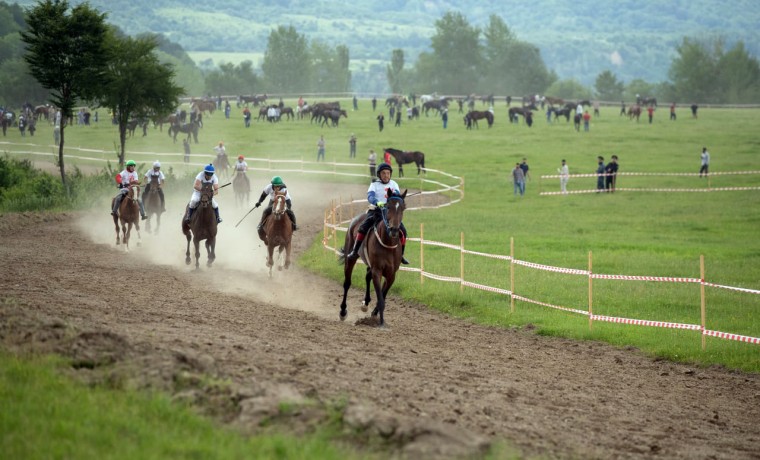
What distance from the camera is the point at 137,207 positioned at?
29594 millimetres

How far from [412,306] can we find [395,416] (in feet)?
42.3

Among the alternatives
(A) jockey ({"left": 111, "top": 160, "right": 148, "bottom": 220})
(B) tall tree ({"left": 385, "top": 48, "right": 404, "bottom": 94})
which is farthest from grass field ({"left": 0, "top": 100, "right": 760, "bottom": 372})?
(B) tall tree ({"left": 385, "top": 48, "right": 404, "bottom": 94})

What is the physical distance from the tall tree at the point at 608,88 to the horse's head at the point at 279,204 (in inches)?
6483

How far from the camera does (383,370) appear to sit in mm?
12750

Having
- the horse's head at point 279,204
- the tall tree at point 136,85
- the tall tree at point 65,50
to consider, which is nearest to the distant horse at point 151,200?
the horse's head at point 279,204

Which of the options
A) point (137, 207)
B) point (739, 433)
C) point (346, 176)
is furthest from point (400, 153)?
point (739, 433)

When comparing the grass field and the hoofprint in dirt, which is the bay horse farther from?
the grass field

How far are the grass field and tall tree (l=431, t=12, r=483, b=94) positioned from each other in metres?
78.2

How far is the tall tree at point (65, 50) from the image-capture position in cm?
4519

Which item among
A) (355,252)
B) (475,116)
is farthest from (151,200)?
(475,116)

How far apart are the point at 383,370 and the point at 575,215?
3110 centimetres

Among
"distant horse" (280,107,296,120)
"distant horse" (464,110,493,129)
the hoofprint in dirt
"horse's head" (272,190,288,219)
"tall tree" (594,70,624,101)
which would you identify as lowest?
the hoofprint in dirt

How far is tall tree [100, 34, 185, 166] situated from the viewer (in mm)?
55031

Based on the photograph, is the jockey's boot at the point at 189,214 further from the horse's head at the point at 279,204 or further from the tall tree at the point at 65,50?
the tall tree at the point at 65,50
